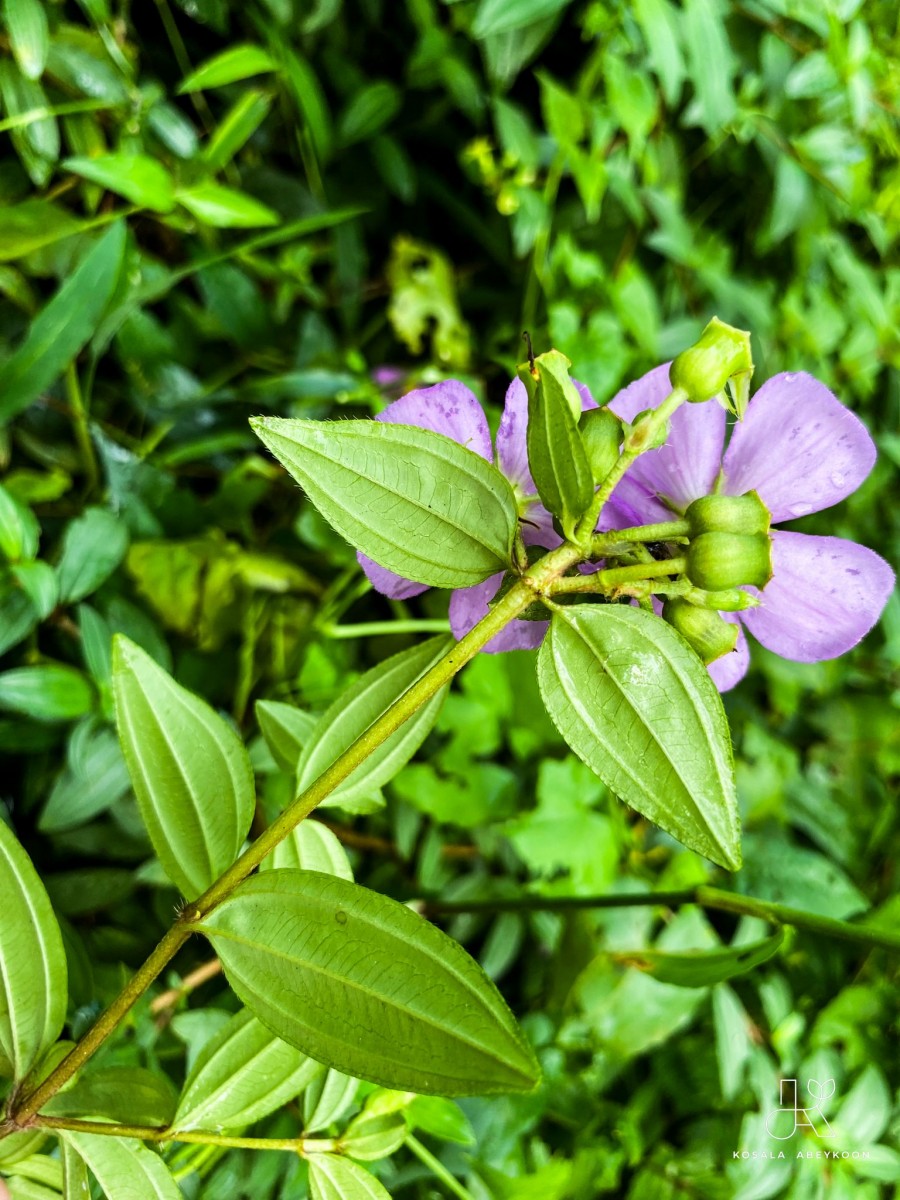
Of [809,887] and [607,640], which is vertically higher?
[607,640]

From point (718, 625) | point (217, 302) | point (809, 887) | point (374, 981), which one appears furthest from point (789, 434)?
point (809, 887)

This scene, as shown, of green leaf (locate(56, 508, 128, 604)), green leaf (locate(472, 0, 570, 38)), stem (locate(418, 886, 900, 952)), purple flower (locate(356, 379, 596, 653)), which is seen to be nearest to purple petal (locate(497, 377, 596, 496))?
purple flower (locate(356, 379, 596, 653))

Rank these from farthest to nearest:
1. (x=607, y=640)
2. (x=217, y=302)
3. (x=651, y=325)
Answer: (x=651, y=325) < (x=217, y=302) < (x=607, y=640)

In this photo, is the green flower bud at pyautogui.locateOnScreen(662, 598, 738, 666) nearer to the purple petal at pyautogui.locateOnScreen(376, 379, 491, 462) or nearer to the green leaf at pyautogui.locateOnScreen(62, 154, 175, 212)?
the purple petal at pyautogui.locateOnScreen(376, 379, 491, 462)

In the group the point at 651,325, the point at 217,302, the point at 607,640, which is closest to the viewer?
the point at 607,640

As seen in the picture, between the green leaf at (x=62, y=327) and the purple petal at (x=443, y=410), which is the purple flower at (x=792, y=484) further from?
the green leaf at (x=62, y=327)

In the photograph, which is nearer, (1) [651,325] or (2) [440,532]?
(2) [440,532]

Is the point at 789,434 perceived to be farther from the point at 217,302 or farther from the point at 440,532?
the point at 217,302
